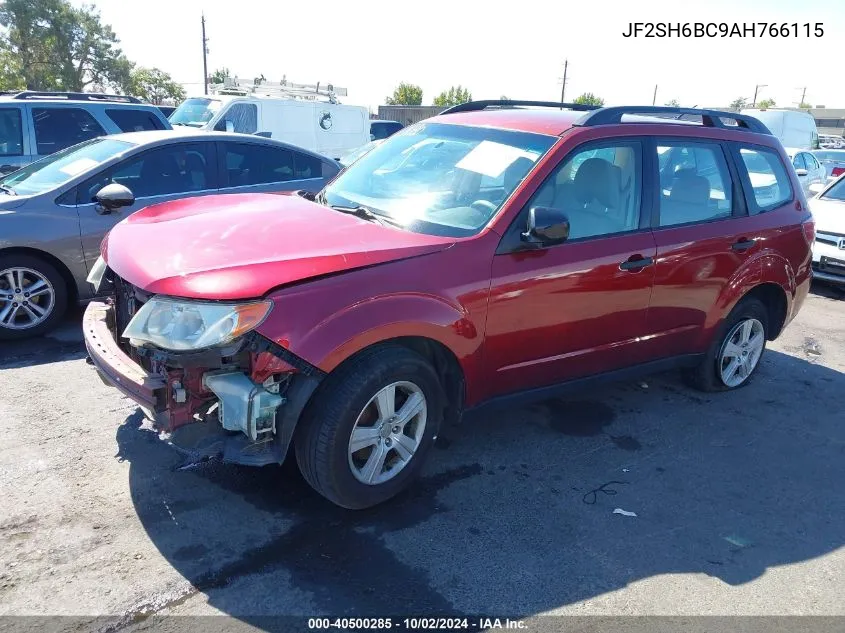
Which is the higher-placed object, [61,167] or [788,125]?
[788,125]

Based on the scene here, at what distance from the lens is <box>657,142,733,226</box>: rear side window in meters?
4.27

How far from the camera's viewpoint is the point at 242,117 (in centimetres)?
1375

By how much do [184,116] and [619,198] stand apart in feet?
41.6

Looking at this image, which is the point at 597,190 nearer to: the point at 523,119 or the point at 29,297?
the point at 523,119

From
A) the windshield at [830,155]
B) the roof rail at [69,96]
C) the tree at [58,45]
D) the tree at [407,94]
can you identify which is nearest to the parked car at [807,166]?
the windshield at [830,155]

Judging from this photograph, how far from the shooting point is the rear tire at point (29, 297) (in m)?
5.26

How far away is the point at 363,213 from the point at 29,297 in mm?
3288

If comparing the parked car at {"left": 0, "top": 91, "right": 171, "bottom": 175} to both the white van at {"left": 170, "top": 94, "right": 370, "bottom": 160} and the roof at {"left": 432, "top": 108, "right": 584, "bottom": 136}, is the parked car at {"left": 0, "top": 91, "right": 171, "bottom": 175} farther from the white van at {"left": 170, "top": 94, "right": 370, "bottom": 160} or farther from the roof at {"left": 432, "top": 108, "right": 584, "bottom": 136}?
the roof at {"left": 432, "top": 108, "right": 584, "bottom": 136}

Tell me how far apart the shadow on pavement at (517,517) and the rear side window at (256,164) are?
3.15 m

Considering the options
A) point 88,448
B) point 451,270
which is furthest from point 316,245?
point 88,448

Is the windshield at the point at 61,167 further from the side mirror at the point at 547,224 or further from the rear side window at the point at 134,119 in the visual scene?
the side mirror at the point at 547,224

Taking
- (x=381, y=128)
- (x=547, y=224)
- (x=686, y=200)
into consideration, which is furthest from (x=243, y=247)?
(x=381, y=128)

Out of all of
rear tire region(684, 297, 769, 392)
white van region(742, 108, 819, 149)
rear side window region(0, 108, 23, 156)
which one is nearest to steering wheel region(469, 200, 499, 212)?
rear tire region(684, 297, 769, 392)

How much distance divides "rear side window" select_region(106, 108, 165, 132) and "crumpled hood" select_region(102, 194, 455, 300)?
547 cm
